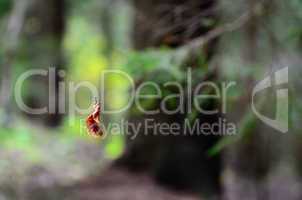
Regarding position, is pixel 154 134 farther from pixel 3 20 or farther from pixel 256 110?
pixel 3 20

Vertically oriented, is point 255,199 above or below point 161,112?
below

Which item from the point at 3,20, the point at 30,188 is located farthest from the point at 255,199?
the point at 3,20

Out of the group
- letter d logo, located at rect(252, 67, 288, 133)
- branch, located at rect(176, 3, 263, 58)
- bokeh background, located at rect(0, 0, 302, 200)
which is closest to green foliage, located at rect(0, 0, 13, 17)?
bokeh background, located at rect(0, 0, 302, 200)

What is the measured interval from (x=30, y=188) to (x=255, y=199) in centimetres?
253

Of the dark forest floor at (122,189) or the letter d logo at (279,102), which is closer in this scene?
the letter d logo at (279,102)

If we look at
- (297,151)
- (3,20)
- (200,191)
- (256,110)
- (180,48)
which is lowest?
(200,191)

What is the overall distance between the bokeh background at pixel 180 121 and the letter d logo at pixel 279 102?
4 centimetres

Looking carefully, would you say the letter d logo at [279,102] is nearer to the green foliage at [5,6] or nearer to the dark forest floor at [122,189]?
the dark forest floor at [122,189]

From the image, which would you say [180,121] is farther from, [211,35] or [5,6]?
[5,6]

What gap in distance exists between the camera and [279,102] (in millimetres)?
4379

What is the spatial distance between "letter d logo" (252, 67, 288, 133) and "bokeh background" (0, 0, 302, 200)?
0.04m

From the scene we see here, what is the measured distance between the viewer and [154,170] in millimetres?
7000

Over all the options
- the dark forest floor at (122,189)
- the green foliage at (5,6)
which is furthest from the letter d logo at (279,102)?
the green foliage at (5,6)

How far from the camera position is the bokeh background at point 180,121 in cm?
449
